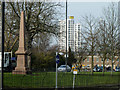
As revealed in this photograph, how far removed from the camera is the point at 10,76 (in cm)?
877

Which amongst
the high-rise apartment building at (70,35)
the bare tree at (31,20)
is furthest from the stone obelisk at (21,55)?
the high-rise apartment building at (70,35)

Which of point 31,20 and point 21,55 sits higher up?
point 31,20

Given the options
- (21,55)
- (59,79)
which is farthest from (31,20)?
(59,79)

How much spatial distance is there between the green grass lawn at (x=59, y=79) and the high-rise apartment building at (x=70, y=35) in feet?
3.27

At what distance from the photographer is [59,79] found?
31.3ft

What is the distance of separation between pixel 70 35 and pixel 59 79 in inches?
67.4

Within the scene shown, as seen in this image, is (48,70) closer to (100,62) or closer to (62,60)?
(62,60)

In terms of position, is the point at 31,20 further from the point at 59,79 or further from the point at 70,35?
the point at 59,79

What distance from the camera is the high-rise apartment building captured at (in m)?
10.0

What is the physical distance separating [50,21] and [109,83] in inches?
128

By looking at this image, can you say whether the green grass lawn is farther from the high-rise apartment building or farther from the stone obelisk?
the high-rise apartment building

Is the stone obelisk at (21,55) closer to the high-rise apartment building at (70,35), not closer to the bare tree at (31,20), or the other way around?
the bare tree at (31,20)

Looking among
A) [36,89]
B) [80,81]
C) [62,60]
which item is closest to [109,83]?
[80,81]

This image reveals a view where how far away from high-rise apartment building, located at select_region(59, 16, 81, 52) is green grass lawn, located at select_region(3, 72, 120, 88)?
3.27 feet
